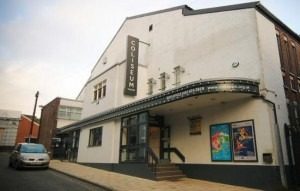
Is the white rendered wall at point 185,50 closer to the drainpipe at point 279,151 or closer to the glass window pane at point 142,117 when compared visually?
the drainpipe at point 279,151

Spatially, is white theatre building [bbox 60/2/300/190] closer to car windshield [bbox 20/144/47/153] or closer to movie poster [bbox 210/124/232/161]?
movie poster [bbox 210/124/232/161]

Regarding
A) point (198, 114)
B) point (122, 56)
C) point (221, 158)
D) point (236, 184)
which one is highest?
point (122, 56)

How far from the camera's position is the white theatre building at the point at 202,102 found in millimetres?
10453

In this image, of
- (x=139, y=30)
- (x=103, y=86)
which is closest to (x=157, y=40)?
(x=139, y=30)

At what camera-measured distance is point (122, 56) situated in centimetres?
1981

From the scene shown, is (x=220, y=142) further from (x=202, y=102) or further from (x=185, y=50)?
(x=185, y=50)

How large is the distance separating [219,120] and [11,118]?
40387mm

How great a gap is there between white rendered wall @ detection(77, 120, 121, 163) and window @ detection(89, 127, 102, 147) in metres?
0.29

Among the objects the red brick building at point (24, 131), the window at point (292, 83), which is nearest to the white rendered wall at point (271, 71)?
the window at point (292, 83)

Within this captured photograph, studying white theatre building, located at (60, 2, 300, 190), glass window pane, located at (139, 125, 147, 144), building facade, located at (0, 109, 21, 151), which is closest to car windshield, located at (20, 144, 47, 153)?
white theatre building, located at (60, 2, 300, 190)

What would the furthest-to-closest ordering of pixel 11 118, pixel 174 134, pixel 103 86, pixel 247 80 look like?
1. pixel 11 118
2. pixel 103 86
3. pixel 174 134
4. pixel 247 80

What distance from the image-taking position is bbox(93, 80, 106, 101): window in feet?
63.5

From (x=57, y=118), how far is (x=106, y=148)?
15.6 m

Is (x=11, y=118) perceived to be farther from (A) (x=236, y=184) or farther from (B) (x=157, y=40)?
(A) (x=236, y=184)
